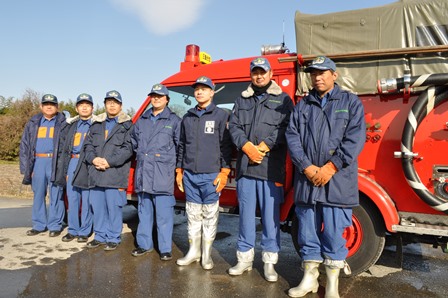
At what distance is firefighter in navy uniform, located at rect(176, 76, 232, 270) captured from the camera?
3.41 meters

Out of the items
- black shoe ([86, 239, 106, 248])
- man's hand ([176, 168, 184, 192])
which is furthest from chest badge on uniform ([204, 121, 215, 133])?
black shoe ([86, 239, 106, 248])

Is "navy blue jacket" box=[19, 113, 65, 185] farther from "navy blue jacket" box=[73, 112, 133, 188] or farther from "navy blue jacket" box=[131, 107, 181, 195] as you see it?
"navy blue jacket" box=[131, 107, 181, 195]

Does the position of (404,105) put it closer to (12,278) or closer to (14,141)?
(12,278)

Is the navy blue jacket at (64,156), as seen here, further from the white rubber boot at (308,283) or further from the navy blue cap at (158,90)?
the white rubber boot at (308,283)

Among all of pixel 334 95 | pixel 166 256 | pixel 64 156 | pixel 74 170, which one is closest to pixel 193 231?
pixel 166 256

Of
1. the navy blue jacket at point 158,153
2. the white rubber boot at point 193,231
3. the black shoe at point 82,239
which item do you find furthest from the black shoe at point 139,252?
the black shoe at point 82,239

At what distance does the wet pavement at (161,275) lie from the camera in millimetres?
2971

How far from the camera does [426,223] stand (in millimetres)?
3057

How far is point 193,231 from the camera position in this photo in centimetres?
355

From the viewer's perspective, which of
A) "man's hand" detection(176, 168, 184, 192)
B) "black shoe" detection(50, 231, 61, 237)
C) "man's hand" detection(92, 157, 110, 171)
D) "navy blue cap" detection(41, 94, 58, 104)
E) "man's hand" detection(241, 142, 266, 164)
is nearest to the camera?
"man's hand" detection(241, 142, 266, 164)

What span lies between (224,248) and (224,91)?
1.97 m

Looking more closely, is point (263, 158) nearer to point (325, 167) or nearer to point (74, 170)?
point (325, 167)

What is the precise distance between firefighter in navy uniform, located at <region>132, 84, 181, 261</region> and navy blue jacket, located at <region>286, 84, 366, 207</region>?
4.77 feet

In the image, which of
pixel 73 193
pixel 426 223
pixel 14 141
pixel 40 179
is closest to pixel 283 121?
pixel 426 223
